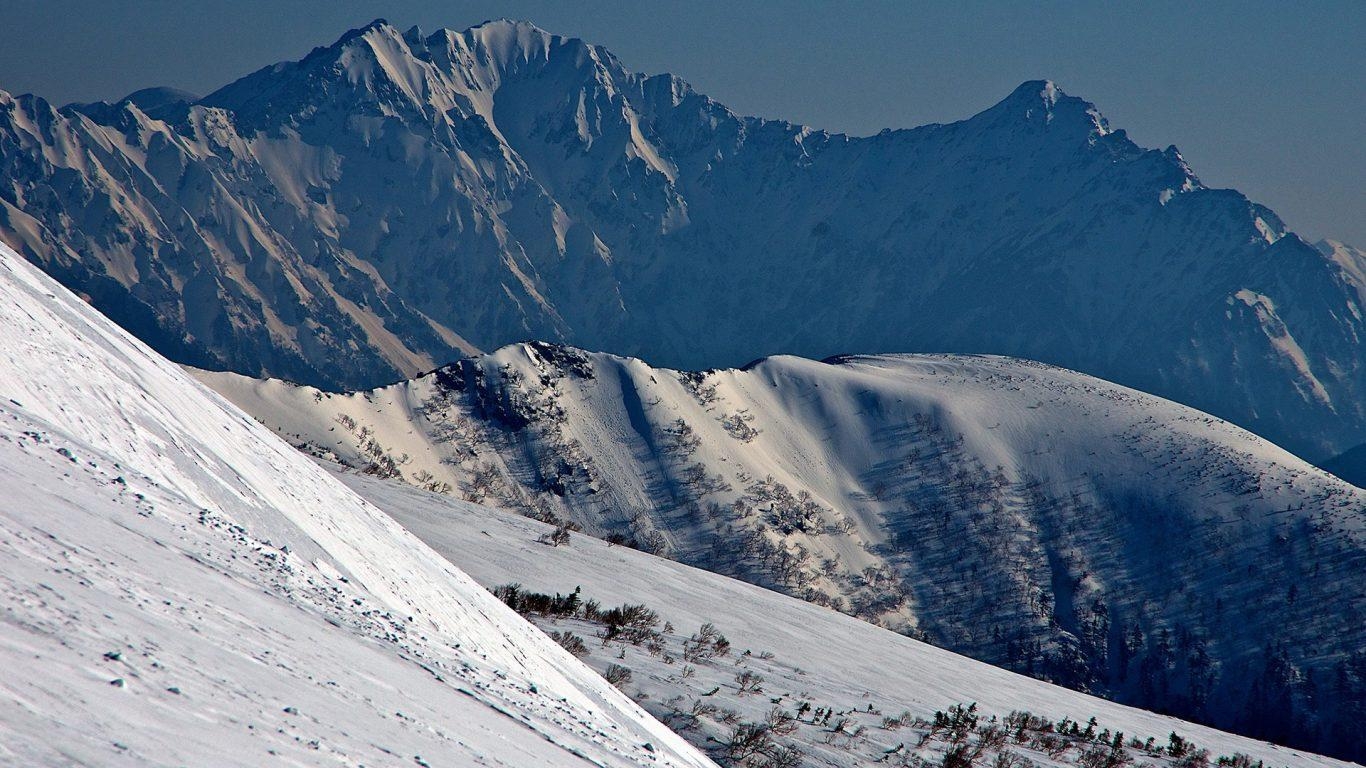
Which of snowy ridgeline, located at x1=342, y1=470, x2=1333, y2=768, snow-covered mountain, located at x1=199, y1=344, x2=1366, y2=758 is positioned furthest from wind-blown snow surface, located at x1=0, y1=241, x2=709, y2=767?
snow-covered mountain, located at x1=199, y1=344, x2=1366, y2=758

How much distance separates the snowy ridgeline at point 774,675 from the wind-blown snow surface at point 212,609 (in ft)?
8.54

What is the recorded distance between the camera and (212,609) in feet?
20.9

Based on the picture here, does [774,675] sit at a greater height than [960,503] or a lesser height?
lesser

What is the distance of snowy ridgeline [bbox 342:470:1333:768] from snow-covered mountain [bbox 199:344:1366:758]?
3220 inches

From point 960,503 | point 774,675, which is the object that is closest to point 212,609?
point 774,675

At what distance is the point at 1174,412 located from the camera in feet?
483

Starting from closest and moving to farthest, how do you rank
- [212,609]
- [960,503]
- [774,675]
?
[212,609]
[774,675]
[960,503]

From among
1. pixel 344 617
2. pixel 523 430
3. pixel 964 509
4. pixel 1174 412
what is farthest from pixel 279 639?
pixel 1174 412

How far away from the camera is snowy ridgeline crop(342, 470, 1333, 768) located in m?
12.2

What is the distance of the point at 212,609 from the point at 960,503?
129142 millimetres

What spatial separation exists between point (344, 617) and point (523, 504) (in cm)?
10911

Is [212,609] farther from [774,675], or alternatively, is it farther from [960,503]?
[960,503]

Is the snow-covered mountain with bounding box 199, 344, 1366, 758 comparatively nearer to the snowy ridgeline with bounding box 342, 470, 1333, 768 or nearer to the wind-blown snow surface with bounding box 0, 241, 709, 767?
the snowy ridgeline with bounding box 342, 470, 1333, 768

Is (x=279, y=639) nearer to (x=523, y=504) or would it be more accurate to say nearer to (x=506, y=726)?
(x=506, y=726)
